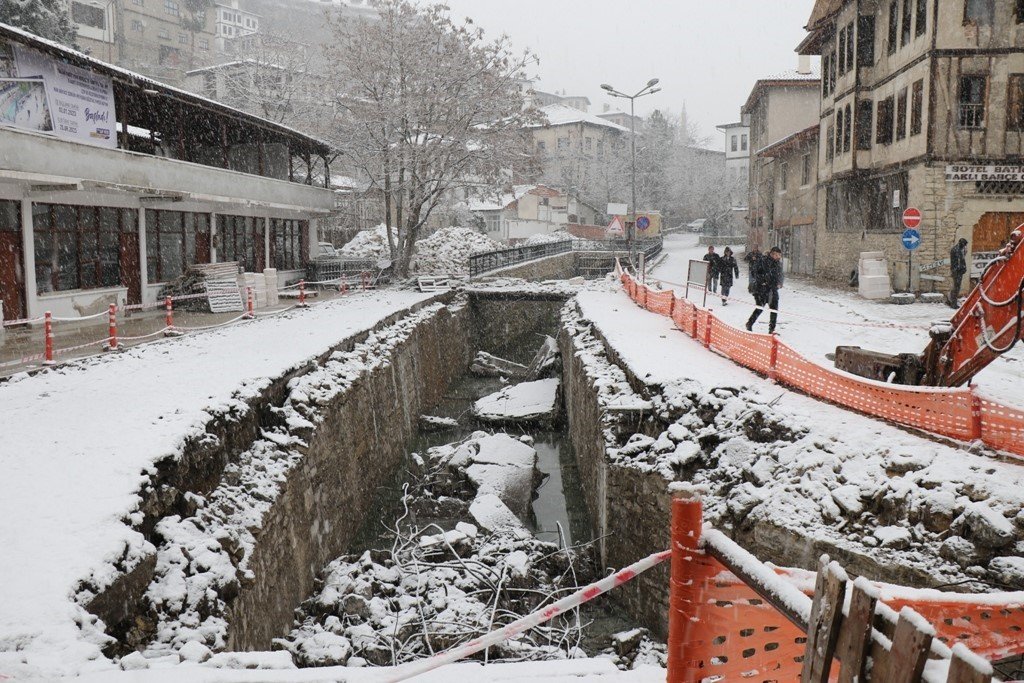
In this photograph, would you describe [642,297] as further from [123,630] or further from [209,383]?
[123,630]

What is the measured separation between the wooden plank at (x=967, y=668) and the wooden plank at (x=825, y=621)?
408mm

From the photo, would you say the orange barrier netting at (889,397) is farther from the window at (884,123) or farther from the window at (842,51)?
the window at (842,51)

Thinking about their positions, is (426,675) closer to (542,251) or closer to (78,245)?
(78,245)

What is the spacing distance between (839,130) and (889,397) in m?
24.3

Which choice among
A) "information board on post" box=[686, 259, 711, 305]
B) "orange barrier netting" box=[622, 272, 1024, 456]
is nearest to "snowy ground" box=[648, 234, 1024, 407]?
"orange barrier netting" box=[622, 272, 1024, 456]

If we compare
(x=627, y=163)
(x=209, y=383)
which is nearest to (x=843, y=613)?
(x=209, y=383)

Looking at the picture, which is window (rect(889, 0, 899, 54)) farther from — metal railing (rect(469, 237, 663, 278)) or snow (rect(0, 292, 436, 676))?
snow (rect(0, 292, 436, 676))

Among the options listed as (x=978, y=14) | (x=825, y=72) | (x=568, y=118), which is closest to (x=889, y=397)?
(x=978, y=14)

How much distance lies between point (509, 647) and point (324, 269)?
2933 centimetres

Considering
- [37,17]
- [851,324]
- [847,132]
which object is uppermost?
[37,17]

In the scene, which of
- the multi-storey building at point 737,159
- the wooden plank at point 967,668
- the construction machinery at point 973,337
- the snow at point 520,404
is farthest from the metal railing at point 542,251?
the multi-storey building at point 737,159

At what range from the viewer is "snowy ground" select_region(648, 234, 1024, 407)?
12.2 metres

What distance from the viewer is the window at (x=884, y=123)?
1005 inches

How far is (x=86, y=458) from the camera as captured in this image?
759cm
